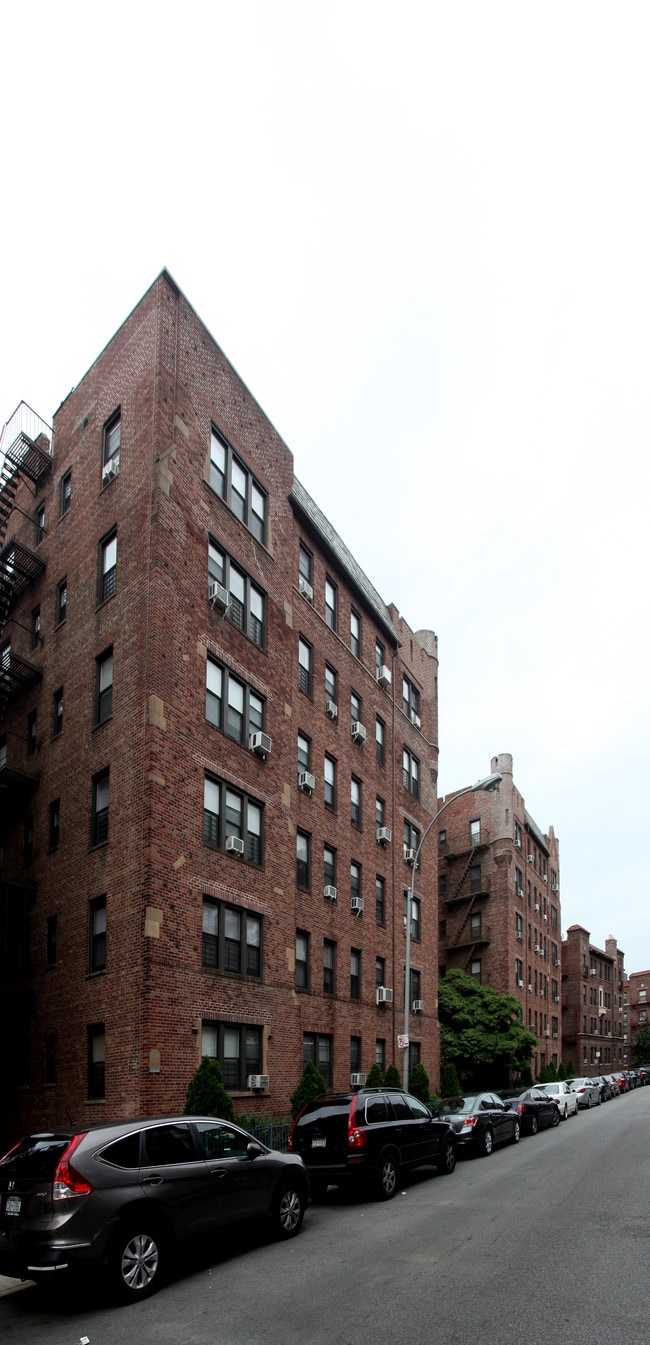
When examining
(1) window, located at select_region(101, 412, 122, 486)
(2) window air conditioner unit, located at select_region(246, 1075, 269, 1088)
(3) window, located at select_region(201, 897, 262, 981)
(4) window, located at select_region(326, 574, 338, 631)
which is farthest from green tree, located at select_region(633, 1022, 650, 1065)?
(1) window, located at select_region(101, 412, 122, 486)

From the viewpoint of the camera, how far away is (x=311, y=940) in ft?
79.4

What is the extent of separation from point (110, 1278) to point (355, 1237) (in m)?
3.76

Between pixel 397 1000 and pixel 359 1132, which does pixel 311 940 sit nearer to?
pixel 397 1000

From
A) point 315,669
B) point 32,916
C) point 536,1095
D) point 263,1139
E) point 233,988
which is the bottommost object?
point 536,1095

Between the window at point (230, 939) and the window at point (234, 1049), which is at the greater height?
the window at point (230, 939)

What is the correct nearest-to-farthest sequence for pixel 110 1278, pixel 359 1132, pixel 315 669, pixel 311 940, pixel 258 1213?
pixel 110 1278, pixel 258 1213, pixel 359 1132, pixel 311 940, pixel 315 669

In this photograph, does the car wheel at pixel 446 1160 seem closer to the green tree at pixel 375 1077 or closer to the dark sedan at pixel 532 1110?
the dark sedan at pixel 532 1110

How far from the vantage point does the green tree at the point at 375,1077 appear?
26.0 metres

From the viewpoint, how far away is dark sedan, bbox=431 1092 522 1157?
19234 mm

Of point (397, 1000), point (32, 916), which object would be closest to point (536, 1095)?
point (397, 1000)

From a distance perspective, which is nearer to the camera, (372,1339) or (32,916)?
(372,1339)

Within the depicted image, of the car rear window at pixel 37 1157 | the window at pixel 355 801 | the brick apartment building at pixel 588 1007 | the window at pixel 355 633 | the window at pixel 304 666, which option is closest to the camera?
the car rear window at pixel 37 1157

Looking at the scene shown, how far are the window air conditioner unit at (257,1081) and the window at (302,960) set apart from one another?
3389 millimetres

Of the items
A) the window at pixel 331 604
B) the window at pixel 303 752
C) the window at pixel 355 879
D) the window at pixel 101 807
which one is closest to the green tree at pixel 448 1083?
the window at pixel 355 879
